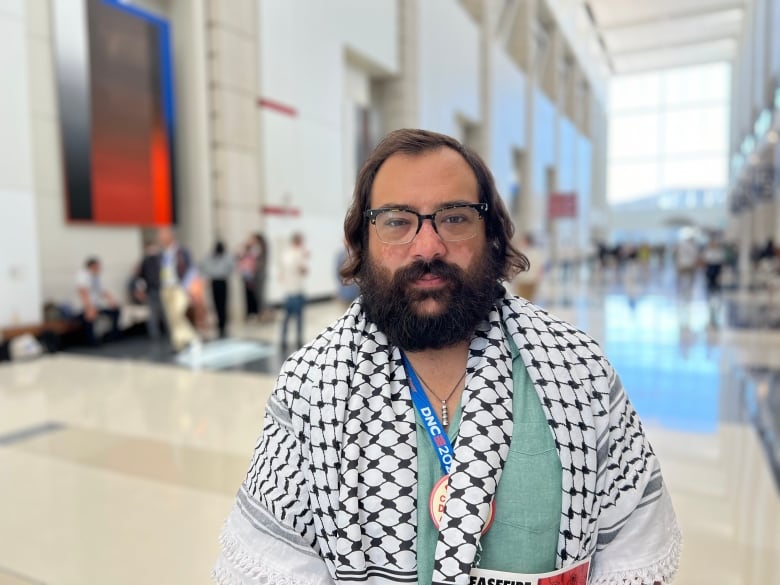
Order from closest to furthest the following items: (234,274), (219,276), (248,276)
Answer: (219,276), (248,276), (234,274)

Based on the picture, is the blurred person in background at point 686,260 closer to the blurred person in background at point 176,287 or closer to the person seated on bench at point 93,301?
the blurred person in background at point 176,287

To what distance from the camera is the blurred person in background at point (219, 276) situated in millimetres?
8820

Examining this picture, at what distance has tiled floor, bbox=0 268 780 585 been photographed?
→ 8.32 feet

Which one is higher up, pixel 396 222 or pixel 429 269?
pixel 396 222

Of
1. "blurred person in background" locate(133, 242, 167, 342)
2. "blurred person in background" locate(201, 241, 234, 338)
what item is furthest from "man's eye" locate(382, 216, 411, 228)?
"blurred person in background" locate(201, 241, 234, 338)

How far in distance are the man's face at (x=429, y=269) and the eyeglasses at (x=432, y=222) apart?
0.4 inches

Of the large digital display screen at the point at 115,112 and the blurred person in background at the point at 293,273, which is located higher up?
the large digital display screen at the point at 115,112

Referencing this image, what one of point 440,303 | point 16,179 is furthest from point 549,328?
point 16,179

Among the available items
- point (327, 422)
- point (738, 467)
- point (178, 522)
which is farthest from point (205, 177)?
point (327, 422)

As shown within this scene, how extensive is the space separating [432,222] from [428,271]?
104mm

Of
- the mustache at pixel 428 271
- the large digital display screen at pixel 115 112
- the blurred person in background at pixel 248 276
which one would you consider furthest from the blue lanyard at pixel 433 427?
the blurred person in background at pixel 248 276

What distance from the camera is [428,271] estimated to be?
3.97ft

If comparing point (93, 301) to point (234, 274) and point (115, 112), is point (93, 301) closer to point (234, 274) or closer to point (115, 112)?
point (234, 274)

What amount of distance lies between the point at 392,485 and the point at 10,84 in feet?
27.3
